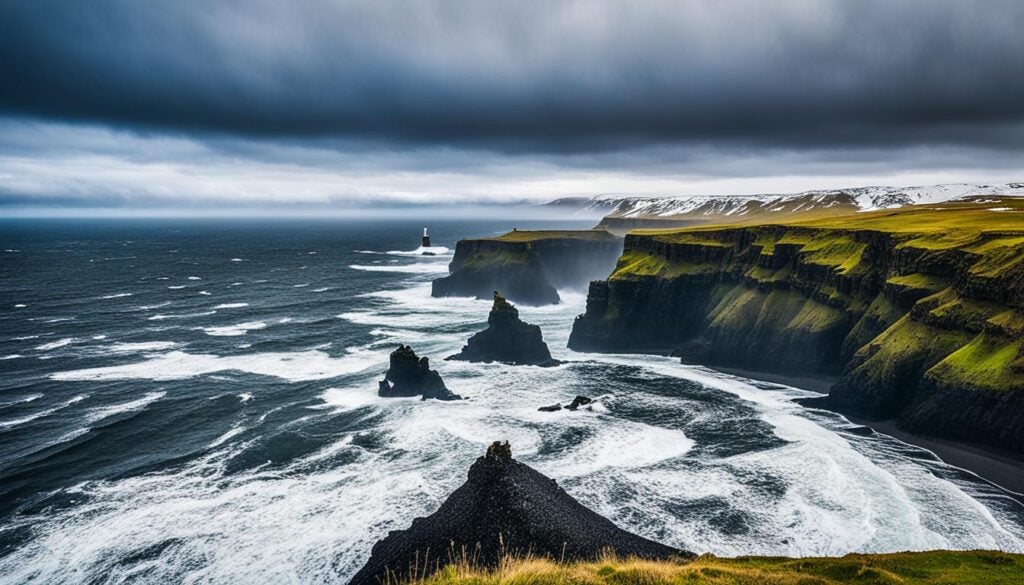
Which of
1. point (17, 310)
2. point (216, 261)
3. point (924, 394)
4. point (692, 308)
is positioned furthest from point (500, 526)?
point (216, 261)

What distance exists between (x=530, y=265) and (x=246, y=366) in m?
72.0

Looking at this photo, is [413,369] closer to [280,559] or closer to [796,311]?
[280,559]

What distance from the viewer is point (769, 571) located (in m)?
26.0

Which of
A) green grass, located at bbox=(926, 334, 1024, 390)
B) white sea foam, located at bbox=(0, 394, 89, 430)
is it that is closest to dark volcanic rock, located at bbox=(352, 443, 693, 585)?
green grass, located at bbox=(926, 334, 1024, 390)

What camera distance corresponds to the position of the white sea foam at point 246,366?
7025cm

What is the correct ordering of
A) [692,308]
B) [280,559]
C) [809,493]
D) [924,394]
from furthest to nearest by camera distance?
[692,308] → [924,394] → [809,493] → [280,559]

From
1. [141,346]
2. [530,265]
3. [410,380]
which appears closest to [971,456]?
[410,380]

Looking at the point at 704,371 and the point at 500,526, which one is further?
the point at 704,371

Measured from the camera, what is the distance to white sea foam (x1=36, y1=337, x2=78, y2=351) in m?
80.9

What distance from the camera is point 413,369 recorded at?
2547 inches

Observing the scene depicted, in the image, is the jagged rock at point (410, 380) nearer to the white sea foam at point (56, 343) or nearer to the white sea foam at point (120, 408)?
the white sea foam at point (120, 408)

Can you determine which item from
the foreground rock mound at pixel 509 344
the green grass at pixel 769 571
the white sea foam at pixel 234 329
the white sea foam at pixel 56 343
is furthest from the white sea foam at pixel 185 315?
the green grass at pixel 769 571

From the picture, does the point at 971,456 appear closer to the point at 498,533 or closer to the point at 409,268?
the point at 498,533

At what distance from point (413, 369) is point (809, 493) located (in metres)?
39.9
